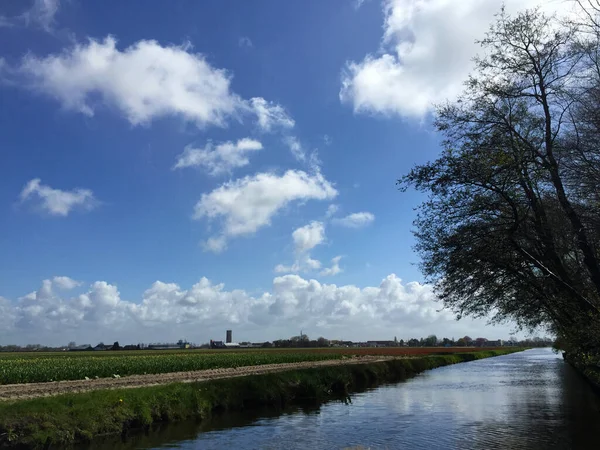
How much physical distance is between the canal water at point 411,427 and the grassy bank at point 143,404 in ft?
4.32

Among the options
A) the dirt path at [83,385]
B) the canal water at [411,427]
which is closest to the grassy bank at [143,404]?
the canal water at [411,427]

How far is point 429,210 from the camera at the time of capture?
17.9 metres

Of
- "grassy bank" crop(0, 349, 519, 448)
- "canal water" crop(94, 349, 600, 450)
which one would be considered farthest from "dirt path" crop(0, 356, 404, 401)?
"canal water" crop(94, 349, 600, 450)

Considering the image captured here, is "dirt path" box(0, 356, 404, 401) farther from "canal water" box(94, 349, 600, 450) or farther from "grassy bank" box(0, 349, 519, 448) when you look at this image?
"canal water" box(94, 349, 600, 450)

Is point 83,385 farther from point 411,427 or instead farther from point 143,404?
→ point 411,427

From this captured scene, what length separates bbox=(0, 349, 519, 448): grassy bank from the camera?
1872 cm

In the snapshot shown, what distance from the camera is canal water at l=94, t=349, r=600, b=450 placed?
18766mm

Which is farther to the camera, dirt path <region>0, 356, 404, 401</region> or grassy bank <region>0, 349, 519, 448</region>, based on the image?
dirt path <region>0, 356, 404, 401</region>

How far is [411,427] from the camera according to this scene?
876 inches

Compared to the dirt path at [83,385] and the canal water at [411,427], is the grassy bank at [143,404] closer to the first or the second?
the canal water at [411,427]

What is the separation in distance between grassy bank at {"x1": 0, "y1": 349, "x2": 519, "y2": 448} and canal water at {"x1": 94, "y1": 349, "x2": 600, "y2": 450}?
1.32 m

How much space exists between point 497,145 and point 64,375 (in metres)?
42.6

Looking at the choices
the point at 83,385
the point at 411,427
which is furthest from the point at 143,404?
the point at 83,385

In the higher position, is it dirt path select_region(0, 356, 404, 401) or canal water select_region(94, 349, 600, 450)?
dirt path select_region(0, 356, 404, 401)
